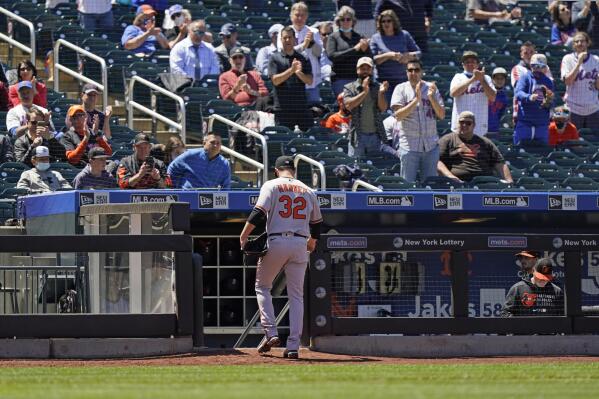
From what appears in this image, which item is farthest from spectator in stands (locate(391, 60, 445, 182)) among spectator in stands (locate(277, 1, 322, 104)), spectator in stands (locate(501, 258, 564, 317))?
spectator in stands (locate(501, 258, 564, 317))

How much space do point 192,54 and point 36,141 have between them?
402 cm

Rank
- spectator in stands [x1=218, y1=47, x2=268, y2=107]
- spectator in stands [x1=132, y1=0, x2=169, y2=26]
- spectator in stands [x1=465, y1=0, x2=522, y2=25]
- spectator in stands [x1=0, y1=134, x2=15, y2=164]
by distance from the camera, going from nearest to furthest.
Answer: spectator in stands [x1=0, y1=134, x2=15, y2=164]
spectator in stands [x1=218, y1=47, x2=268, y2=107]
spectator in stands [x1=132, y1=0, x2=169, y2=26]
spectator in stands [x1=465, y1=0, x2=522, y2=25]

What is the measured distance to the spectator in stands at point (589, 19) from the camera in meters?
24.0

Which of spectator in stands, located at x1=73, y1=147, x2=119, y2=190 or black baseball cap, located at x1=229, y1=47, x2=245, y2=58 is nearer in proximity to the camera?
spectator in stands, located at x1=73, y1=147, x2=119, y2=190

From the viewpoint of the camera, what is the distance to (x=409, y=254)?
13234 mm

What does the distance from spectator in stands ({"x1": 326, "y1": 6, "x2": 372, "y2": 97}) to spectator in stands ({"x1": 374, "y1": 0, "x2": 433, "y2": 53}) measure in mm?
1464

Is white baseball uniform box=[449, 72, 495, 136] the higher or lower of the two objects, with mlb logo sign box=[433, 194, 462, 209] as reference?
higher

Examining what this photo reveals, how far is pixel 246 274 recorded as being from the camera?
14.9m

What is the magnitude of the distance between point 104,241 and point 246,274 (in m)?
2.82

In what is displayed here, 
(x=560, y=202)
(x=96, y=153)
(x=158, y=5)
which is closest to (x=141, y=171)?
(x=96, y=153)

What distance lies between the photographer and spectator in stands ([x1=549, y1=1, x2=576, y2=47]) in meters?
24.5

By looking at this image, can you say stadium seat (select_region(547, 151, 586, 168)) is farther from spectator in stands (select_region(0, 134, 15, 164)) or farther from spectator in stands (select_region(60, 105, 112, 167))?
spectator in stands (select_region(0, 134, 15, 164))

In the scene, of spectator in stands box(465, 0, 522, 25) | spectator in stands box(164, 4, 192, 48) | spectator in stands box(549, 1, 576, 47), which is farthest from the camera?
spectator in stands box(465, 0, 522, 25)

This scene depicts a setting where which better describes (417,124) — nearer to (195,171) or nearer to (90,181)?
(195,171)
